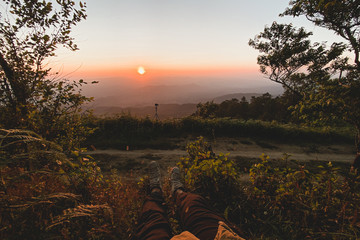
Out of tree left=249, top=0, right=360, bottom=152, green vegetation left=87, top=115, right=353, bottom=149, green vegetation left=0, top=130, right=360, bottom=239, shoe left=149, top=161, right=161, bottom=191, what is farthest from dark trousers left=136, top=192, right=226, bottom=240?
green vegetation left=87, top=115, right=353, bottom=149

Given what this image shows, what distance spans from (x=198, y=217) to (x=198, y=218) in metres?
0.01

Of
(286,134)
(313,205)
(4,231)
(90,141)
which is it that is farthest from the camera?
(286,134)

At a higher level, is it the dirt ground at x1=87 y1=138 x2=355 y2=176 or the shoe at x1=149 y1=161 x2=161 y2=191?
the shoe at x1=149 y1=161 x2=161 y2=191

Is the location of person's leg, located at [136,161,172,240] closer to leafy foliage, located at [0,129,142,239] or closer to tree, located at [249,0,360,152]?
leafy foliage, located at [0,129,142,239]

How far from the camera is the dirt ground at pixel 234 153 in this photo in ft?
22.7

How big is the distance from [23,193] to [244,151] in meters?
8.94

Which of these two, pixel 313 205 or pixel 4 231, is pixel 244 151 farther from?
pixel 4 231

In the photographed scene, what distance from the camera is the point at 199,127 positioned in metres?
11.2

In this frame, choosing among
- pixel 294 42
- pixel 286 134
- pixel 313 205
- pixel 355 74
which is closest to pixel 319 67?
pixel 294 42

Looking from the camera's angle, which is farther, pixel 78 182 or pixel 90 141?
pixel 90 141

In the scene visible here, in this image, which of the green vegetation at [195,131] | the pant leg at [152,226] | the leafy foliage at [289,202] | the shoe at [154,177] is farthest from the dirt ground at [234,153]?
the pant leg at [152,226]

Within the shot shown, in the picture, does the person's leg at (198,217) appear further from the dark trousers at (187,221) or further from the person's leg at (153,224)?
the person's leg at (153,224)

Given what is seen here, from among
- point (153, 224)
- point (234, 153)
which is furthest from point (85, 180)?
point (234, 153)

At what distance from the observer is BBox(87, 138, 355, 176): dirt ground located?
6.93m
